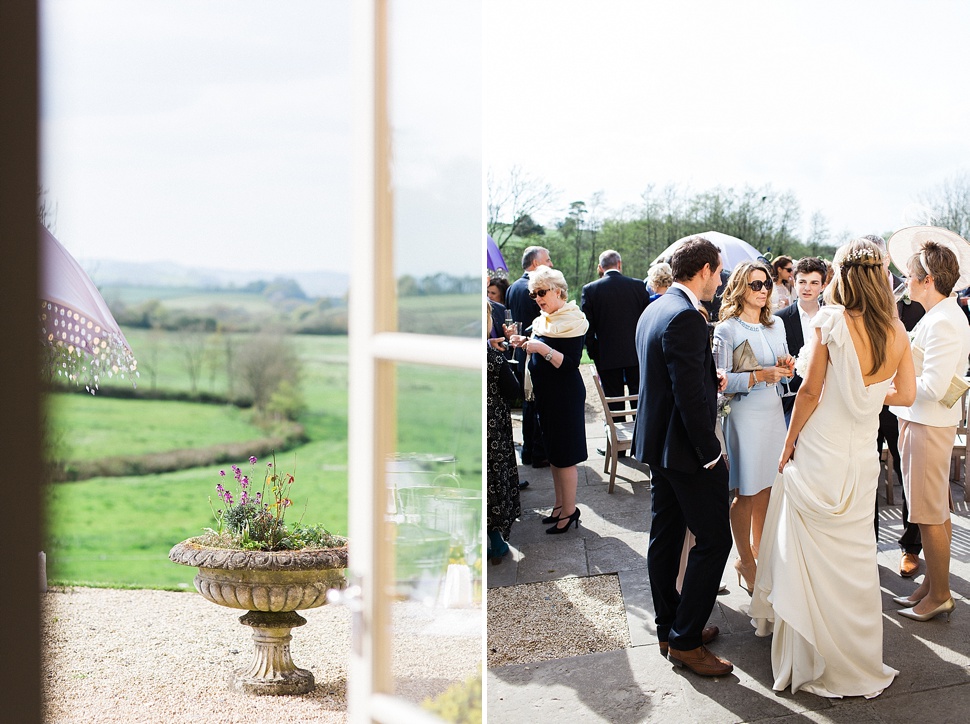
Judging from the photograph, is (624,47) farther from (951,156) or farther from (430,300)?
(430,300)

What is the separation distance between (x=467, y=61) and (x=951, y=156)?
6.10 metres

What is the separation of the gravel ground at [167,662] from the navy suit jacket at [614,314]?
2.33 m

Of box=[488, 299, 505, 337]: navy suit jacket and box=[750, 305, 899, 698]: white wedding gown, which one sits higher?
box=[488, 299, 505, 337]: navy suit jacket

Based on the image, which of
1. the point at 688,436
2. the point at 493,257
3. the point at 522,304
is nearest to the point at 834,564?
the point at 688,436

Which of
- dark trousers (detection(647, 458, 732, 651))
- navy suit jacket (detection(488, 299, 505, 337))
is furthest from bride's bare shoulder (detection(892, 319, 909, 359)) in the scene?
navy suit jacket (detection(488, 299, 505, 337))

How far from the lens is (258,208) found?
1902 cm

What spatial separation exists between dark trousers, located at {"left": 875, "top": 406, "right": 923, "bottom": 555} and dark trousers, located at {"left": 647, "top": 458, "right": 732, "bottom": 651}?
794 millimetres

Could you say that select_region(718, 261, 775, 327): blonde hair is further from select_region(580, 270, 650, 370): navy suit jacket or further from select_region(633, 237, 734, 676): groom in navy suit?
select_region(580, 270, 650, 370): navy suit jacket

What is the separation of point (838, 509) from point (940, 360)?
78cm

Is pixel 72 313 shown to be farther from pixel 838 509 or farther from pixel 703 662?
pixel 838 509

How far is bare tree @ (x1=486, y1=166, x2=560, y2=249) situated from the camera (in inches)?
209

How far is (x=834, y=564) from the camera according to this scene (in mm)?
2596

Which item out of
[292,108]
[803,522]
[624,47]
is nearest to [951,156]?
[624,47]

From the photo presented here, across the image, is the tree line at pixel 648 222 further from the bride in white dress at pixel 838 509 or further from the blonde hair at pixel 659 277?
the bride in white dress at pixel 838 509
